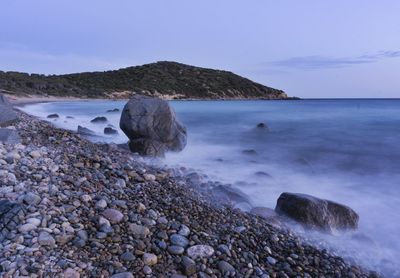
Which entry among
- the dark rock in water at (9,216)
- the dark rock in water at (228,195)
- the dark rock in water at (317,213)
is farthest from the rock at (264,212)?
the dark rock in water at (9,216)

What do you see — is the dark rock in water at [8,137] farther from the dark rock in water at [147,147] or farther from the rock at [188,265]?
the rock at [188,265]

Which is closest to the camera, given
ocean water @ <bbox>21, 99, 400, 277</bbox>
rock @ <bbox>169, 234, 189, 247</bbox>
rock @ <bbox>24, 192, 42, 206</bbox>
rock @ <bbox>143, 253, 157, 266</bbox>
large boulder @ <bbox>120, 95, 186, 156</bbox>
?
rock @ <bbox>143, 253, 157, 266</bbox>

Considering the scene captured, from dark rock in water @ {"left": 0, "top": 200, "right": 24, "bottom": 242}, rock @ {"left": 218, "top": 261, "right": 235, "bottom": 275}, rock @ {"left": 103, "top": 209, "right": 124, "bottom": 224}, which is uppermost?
dark rock in water @ {"left": 0, "top": 200, "right": 24, "bottom": 242}

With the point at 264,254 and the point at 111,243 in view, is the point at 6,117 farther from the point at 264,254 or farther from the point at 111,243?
the point at 264,254

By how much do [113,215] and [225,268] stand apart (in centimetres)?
120

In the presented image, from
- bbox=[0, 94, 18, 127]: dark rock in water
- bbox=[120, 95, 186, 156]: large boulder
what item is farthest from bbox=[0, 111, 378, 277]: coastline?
bbox=[120, 95, 186, 156]: large boulder

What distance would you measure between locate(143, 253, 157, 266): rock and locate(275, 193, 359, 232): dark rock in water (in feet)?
8.22

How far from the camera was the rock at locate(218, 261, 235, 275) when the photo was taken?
318 cm

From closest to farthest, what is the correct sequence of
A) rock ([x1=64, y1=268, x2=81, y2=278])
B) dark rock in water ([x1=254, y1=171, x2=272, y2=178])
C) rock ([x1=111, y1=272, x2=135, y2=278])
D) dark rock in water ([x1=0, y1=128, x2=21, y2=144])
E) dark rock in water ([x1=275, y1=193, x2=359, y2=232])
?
rock ([x1=64, y1=268, x2=81, y2=278]), rock ([x1=111, y1=272, x2=135, y2=278]), dark rock in water ([x1=275, y1=193, x2=359, y2=232]), dark rock in water ([x1=0, y1=128, x2=21, y2=144]), dark rock in water ([x1=254, y1=171, x2=272, y2=178])

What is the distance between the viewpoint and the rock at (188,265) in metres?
3.08

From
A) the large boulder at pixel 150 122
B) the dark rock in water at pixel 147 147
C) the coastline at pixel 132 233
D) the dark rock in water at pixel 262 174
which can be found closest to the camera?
the coastline at pixel 132 233

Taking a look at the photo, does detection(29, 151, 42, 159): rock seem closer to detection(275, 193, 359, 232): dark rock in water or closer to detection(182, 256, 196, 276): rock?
detection(182, 256, 196, 276): rock

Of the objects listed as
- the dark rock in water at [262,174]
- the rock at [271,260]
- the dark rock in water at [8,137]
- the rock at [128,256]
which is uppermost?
the dark rock in water at [8,137]

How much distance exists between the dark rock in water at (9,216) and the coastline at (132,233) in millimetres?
63
